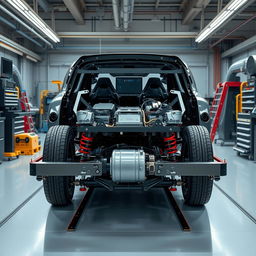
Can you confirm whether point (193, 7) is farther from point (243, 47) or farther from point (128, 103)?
point (128, 103)

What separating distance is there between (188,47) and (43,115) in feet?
25.7

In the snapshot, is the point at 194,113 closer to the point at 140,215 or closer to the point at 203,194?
the point at 203,194

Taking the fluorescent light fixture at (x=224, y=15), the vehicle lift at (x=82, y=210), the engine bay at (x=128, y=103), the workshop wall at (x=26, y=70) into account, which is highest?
the fluorescent light fixture at (x=224, y=15)

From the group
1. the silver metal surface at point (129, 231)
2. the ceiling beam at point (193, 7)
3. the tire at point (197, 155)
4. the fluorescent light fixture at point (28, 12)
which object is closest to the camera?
the silver metal surface at point (129, 231)

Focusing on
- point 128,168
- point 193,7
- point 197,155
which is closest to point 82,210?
point 128,168

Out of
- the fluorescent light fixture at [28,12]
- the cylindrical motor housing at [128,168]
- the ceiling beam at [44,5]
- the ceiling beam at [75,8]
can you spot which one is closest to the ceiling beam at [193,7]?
the ceiling beam at [75,8]

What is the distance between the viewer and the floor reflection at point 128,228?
258cm

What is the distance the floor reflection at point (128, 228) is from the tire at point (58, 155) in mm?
209

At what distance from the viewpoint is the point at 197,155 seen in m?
3.05

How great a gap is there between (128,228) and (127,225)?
8cm

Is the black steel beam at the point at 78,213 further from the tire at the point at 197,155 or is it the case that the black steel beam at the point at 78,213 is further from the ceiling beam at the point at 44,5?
the ceiling beam at the point at 44,5

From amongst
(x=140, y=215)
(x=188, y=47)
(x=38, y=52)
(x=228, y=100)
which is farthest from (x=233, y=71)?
(x=38, y=52)

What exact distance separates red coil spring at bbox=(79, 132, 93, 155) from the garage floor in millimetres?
657

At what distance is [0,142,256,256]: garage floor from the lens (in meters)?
2.54
